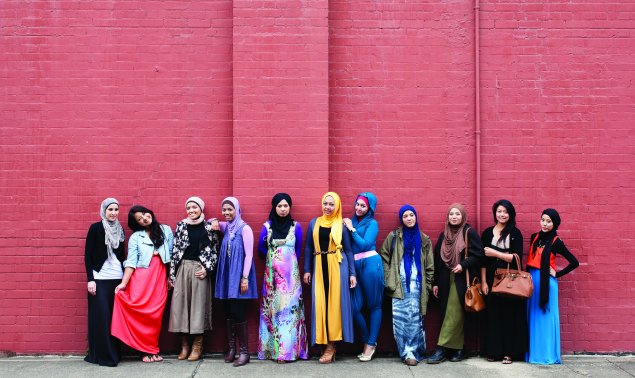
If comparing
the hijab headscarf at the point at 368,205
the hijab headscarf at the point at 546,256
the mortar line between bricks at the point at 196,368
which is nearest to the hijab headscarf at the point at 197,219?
the mortar line between bricks at the point at 196,368

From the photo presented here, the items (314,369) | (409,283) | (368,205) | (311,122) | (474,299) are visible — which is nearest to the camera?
(314,369)

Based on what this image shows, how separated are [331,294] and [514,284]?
1952mm

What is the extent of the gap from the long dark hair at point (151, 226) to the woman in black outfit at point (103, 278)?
0.16 metres

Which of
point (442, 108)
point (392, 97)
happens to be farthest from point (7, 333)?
point (442, 108)

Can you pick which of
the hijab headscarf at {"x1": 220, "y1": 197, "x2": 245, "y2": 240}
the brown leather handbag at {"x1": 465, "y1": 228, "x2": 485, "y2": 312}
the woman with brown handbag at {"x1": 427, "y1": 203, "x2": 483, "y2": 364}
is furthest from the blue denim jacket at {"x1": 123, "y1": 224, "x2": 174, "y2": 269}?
the brown leather handbag at {"x1": 465, "y1": 228, "x2": 485, "y2": 312}

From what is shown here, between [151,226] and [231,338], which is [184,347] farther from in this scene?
[151,226]

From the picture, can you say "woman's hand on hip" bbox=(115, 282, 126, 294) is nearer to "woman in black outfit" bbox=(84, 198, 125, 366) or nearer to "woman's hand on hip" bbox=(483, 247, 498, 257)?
"woman in black outfit" bbox=(84, 198, 125, 366)

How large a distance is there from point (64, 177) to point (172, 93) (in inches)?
63.1

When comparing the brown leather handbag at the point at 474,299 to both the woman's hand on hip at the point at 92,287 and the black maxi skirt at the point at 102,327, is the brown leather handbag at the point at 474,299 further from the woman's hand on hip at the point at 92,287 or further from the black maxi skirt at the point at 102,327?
the woman's hand on hip at the point at 92,287

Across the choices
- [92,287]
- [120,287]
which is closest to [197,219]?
[120,287]

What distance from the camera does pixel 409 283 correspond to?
6617 millimetres

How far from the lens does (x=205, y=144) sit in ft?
23.2

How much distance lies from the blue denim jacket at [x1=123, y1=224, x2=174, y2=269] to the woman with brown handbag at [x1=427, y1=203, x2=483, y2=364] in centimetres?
304

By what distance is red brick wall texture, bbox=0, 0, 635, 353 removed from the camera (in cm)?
689
